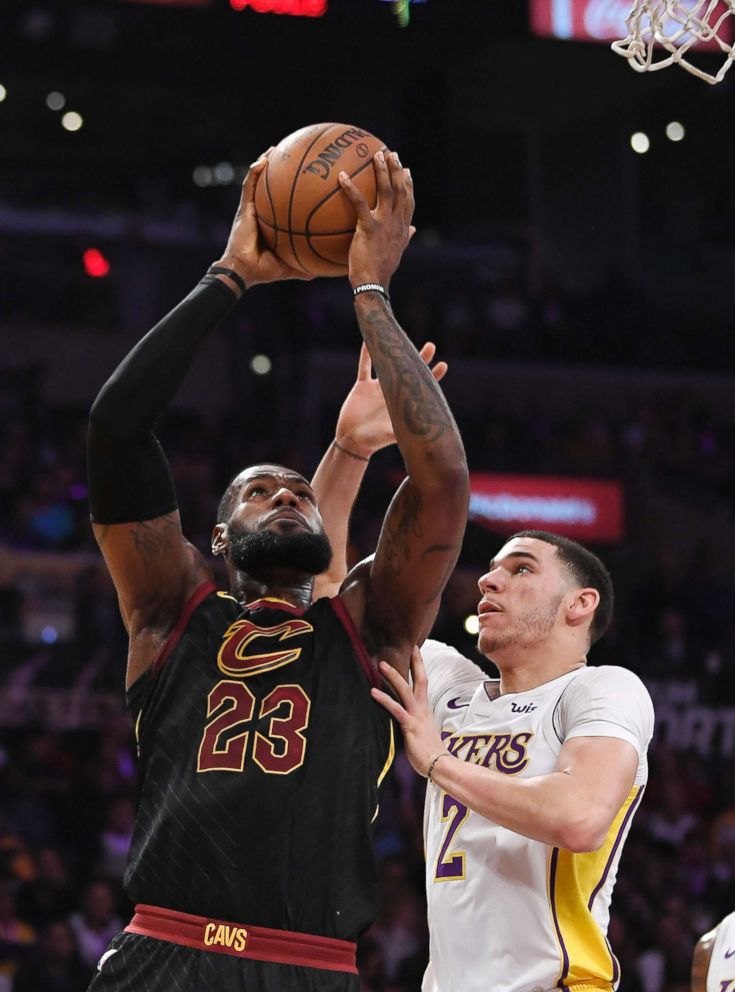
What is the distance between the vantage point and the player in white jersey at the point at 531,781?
11.4 ft

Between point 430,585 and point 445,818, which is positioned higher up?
point 430,585

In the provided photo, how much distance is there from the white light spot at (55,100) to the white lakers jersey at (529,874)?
1572cm

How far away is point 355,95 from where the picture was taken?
741 inches

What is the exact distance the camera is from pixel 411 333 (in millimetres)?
16141

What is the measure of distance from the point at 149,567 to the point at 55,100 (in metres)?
16.1

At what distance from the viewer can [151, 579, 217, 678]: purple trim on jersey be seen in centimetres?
325

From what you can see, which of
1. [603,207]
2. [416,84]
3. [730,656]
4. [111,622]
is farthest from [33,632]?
[603,207]

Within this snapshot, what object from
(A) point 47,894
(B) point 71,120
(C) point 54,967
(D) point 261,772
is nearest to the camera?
(D) point 261,772

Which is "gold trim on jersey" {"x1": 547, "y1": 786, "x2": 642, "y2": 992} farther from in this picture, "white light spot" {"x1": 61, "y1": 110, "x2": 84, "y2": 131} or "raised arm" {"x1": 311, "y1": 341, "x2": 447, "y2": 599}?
"white light spot" {"x1": 61, "y1": 110, "x2": 84, "y2": 131}

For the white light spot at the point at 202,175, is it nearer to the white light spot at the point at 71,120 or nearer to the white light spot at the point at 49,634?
the white light spot at the point at 71,120

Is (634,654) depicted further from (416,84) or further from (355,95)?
(355,95)

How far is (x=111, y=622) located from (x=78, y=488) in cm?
242

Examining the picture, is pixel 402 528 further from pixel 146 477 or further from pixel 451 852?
pixel 451 852

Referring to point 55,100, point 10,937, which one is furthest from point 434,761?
point 55,100
